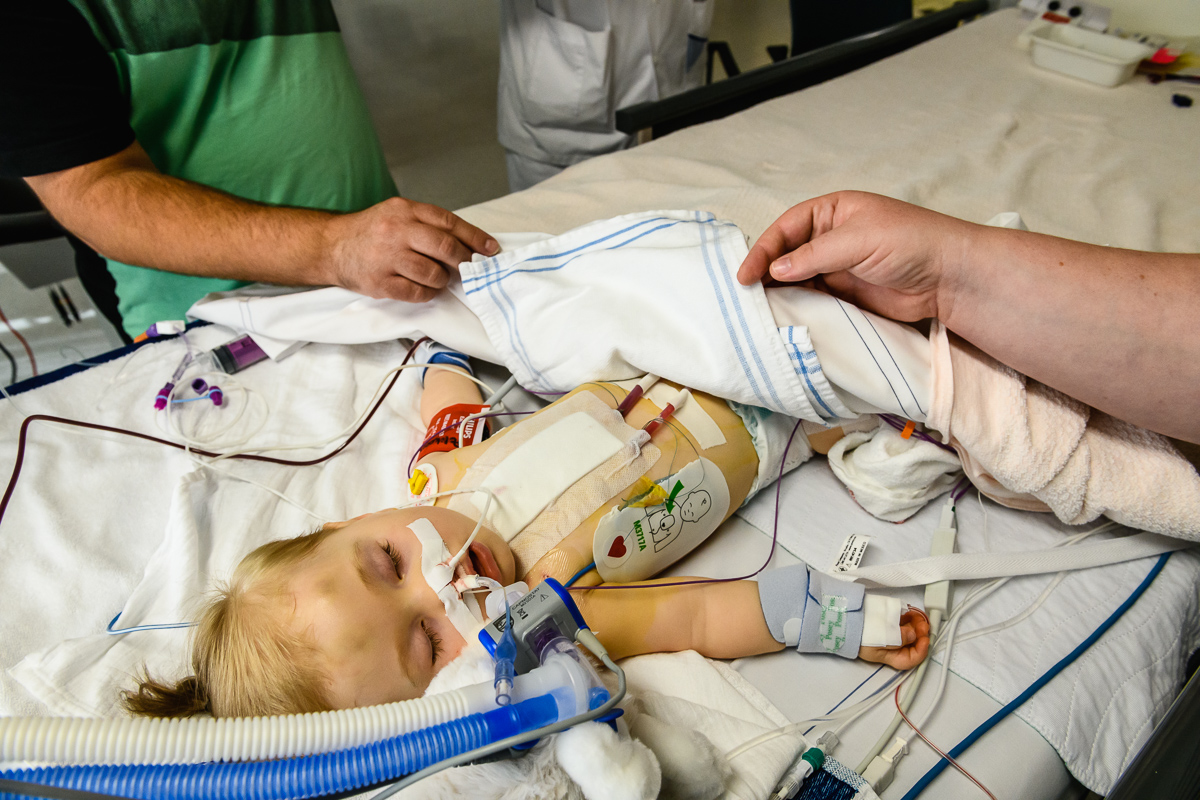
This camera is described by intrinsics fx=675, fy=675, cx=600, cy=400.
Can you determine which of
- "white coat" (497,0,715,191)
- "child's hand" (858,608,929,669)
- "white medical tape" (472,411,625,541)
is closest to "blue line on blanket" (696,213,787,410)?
"white medical tape" (472,411,625,541)

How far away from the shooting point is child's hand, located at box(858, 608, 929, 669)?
88 cm

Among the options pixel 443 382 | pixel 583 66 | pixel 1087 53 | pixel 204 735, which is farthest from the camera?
pixel 583 66

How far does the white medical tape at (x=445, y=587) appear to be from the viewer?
0.83 meters

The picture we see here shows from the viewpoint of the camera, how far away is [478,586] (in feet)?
2.73

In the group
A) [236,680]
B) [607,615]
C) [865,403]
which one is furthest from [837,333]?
[236,680]

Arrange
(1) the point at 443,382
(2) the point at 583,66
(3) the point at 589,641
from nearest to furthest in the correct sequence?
1. (3) the point at 589,641
2. (1) the point at 443,382
3. (2) the point at 583,66

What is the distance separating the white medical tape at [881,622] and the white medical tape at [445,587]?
50 centimetres

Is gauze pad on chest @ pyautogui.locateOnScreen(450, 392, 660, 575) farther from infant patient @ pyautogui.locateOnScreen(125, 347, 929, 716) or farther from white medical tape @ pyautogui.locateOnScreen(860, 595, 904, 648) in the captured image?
white medical tape @ pyautogui.locateOnScreen(860, 595, 904, 648)

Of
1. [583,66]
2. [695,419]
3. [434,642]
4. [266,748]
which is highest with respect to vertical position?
[583,66]

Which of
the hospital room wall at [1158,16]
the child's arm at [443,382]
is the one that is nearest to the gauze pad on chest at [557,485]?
the child's arm at [443,382]

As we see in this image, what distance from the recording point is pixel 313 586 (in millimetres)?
810

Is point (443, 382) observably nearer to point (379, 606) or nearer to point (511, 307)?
point (511, 307)

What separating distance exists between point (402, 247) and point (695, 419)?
21.2 inches

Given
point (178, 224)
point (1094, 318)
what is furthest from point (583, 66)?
point (1094, 318)
